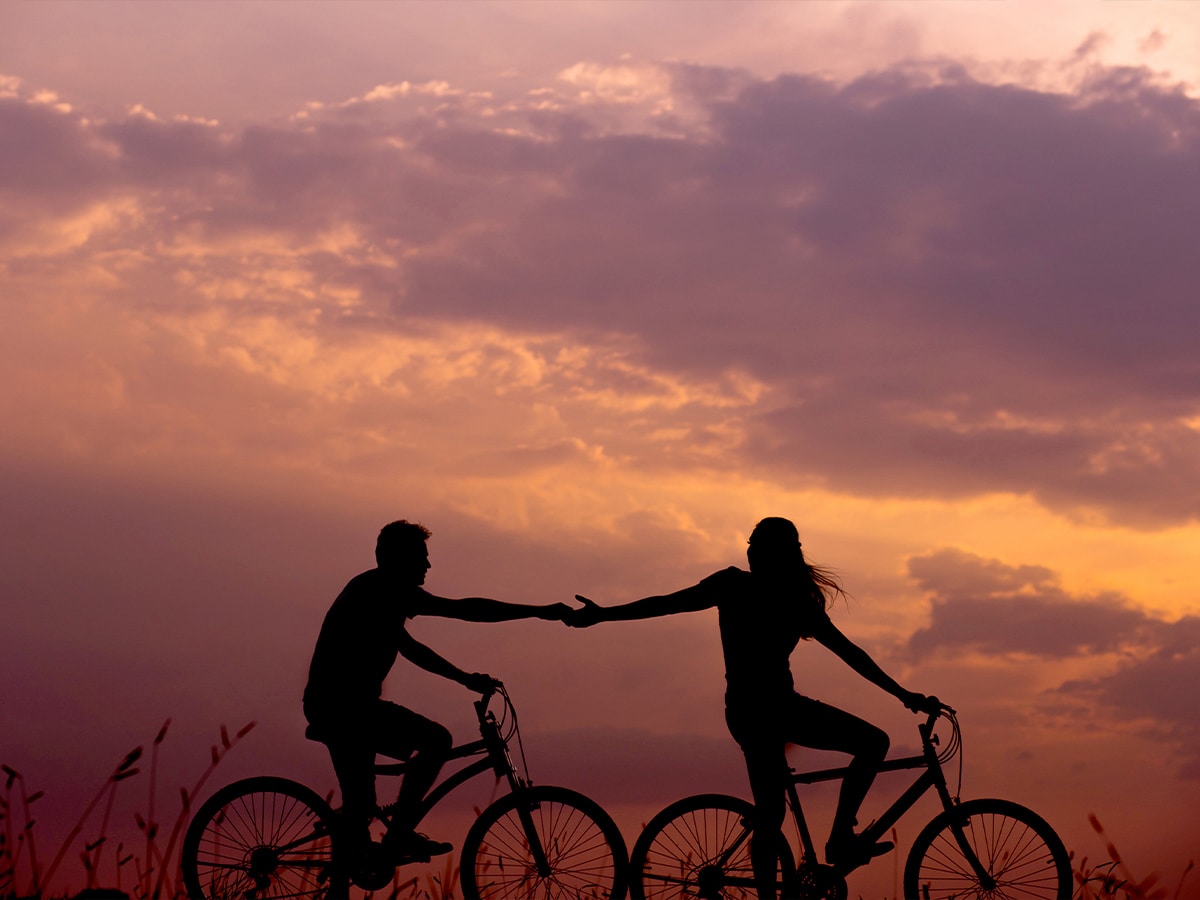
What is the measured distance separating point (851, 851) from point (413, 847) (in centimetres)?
311

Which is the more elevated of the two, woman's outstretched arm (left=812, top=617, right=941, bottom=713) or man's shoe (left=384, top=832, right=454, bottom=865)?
woman's outstretched arm (left=812, top=617, right=941, bottom=713)

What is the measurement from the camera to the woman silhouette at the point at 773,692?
28.6 feet

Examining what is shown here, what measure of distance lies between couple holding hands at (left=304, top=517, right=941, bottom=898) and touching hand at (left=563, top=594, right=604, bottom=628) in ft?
0.90

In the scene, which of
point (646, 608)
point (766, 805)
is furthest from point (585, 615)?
point (766, 805)

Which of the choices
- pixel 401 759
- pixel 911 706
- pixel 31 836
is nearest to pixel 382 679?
pixel 401 759

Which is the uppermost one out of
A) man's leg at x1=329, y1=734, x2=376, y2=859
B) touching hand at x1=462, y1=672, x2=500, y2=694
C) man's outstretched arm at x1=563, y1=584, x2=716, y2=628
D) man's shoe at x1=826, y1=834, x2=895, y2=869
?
man's outstretched arm at x1=563, y1=584, x2=716, y2=628

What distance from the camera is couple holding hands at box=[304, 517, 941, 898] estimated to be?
872 cm

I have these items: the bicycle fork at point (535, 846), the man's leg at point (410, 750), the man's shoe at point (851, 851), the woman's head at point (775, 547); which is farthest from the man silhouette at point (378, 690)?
the man's shoe at point (851, 851)

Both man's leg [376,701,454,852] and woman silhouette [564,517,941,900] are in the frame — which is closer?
woman silhouette [564,517,941,900]

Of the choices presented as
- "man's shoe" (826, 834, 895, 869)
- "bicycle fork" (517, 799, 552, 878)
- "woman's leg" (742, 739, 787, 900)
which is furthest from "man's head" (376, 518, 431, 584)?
"man's shoe" (826, 834, 895, 869)

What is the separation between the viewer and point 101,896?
6402mm

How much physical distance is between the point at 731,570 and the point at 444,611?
218 cm

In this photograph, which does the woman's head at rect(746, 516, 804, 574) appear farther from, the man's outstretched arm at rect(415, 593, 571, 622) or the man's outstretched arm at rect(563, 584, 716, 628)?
the man's outstretched arm at rect(415, 593, 571, 622)

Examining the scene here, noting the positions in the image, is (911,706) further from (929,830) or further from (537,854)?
(537,854)
